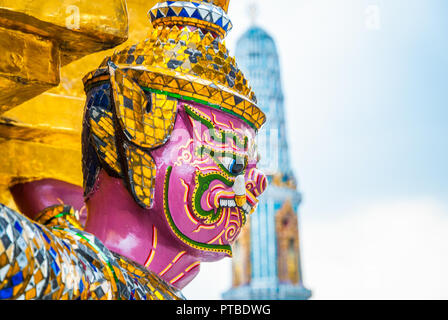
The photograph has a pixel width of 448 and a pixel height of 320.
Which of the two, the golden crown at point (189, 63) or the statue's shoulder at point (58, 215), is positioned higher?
the golden crown at point (189, 63)

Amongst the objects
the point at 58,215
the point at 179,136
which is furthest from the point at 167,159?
the point at 58,215

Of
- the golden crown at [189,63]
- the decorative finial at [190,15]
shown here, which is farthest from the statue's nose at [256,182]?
the decorative finial at [190,15]

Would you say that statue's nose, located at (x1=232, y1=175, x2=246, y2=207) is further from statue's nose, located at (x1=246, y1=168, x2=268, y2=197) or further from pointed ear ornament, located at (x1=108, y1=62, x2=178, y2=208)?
pointed ear ornament, located at (x1=108, y1=62, x2=178, y2=208)

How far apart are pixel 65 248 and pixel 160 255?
593mm

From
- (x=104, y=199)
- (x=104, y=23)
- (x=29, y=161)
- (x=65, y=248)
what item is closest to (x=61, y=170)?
(x=29, y=161)

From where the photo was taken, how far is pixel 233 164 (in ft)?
7.40

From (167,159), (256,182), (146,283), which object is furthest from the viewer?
(256,182)

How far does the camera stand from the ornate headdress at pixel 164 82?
2.15 meters

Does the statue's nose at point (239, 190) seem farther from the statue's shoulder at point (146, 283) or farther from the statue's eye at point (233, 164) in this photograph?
the statue's shoulder at point (146, 283)

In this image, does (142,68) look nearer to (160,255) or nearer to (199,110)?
(199,110)

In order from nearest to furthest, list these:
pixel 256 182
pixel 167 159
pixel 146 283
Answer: pixel 146 283 < pixel 167 159 < pixel 256 182

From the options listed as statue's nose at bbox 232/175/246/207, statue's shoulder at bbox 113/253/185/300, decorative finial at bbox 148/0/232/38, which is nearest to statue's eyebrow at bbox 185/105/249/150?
statue's nose at bbox 232/175/246/207

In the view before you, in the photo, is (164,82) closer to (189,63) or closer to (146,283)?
(189,63)

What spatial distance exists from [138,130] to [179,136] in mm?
130
